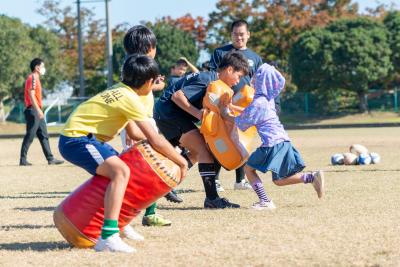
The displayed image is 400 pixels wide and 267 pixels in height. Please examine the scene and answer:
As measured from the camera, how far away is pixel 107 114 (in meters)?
6.58

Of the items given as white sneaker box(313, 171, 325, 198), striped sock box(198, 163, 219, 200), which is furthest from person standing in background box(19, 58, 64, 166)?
white sneaker box(313, 171, 325, 198)

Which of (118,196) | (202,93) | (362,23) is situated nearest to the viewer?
(118,196)

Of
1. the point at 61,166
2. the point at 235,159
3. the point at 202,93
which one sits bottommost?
the point at 61,166

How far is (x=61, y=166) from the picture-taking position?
1622cm

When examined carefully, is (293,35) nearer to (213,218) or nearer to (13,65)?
(13,65)

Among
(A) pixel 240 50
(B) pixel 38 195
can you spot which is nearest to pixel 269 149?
(A) pixel 240 50

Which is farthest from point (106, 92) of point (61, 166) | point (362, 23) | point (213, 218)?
point (362, 23)

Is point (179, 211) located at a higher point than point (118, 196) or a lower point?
lower

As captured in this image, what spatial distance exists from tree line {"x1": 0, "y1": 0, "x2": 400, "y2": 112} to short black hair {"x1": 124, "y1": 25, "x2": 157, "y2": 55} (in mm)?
36289

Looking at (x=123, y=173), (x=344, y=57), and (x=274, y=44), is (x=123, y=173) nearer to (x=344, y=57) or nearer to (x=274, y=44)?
(x=344, y=57)

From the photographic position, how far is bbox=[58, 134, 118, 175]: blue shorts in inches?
259

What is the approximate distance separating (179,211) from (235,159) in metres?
0.85

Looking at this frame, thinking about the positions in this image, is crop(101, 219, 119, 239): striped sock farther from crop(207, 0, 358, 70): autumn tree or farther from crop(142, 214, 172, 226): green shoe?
crop(207, 0, 358, 70): autumn tree

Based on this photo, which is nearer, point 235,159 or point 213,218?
point 213,218
